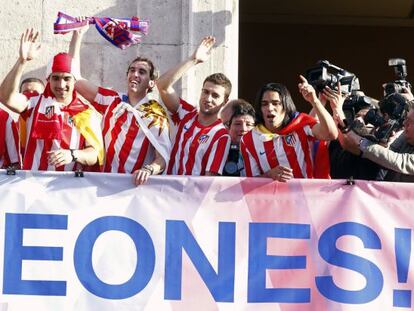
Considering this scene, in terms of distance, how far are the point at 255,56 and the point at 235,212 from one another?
32.5 feet

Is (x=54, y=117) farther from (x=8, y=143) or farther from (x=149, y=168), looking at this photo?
(x=149, y=168)

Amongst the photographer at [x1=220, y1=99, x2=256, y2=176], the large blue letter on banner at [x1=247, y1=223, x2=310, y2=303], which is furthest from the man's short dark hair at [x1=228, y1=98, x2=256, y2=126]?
the large blue letter on banner at [x1=247, y1=223, x2=310, y2=303]

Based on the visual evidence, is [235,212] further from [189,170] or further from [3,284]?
[3,284]

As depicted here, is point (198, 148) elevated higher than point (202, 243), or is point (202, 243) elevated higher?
point (198, 148)

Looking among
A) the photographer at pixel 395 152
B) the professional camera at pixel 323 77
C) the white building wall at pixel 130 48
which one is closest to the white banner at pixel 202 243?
the photographer at pixel 395 152

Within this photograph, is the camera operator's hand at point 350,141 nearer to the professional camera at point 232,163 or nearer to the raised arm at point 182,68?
the professional camera at point 232,163

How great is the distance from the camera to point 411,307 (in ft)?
24.3

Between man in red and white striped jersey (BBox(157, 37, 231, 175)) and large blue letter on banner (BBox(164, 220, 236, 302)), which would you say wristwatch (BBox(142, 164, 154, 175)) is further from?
man in red and white striped jersey (BBox(157, 37, 231, 175))

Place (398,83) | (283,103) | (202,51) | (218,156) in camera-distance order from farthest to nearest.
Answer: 1. (398,83)
2. (202,51)
3. (218,156)
4. (283,103)

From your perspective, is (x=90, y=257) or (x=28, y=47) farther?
(x=28, y=47)

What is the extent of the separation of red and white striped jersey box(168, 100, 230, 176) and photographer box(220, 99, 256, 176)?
5 cm

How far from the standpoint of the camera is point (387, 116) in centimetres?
783

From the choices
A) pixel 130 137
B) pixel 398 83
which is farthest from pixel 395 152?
pixel 130 137

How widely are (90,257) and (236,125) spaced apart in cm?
144
